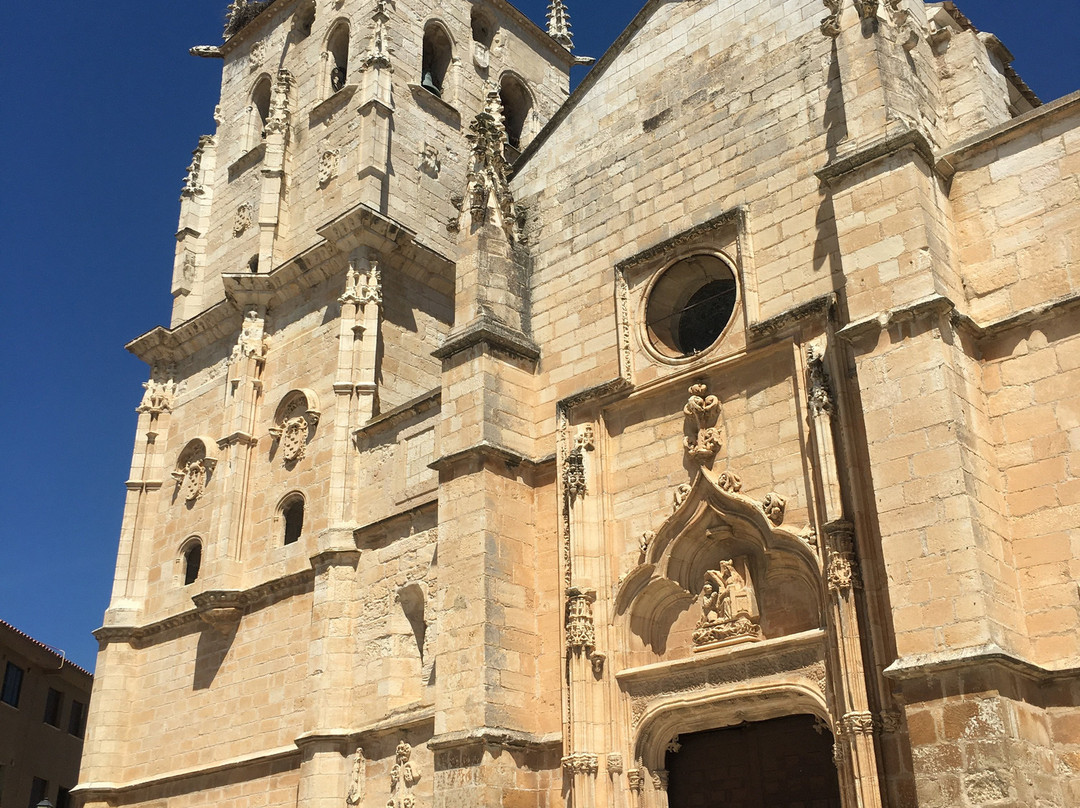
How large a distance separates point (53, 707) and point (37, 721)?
122 cm

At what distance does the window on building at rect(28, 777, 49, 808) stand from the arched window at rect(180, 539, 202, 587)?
526 inches

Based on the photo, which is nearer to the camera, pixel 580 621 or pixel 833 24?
pixel 833 24

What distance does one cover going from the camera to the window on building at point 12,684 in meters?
27.7

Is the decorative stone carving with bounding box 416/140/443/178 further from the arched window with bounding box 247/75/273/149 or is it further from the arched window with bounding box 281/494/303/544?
the arched window with bounding box 281/494/303/544

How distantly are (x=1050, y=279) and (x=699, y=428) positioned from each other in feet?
11.8

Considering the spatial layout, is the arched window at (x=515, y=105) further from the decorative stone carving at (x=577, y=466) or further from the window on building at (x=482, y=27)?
the decorative stone carving at (x=577, y=466)

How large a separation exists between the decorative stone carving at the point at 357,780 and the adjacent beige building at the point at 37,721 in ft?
50.1

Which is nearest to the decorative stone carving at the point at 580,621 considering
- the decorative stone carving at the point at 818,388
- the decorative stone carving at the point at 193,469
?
the decorative stone carving at the point at 818,388

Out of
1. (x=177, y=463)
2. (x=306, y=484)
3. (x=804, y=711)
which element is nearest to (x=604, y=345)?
(x=804, y=711)

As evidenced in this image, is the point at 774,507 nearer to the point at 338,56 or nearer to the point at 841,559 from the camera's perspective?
the point at 841,559

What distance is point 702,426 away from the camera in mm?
11766

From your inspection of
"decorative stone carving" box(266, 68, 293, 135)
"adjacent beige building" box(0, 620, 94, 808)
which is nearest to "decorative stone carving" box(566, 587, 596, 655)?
"decorative stone carving" box(266, 68, 293, 135)

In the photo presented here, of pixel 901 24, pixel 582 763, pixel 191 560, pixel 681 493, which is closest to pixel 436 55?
pixel 191 560

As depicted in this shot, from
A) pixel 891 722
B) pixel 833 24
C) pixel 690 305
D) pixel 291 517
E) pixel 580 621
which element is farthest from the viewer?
pixel 291 517
